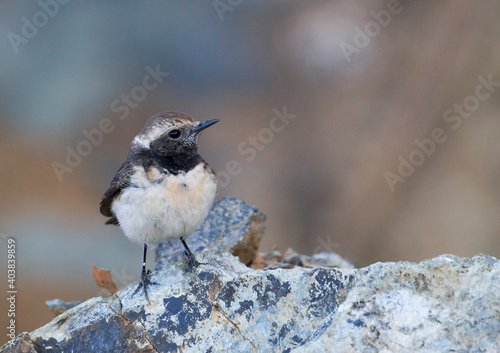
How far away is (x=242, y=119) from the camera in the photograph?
11.6m

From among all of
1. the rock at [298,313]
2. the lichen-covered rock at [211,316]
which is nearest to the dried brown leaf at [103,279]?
the rock at [298,313]

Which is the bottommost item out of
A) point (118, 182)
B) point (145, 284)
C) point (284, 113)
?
point (145, 284)

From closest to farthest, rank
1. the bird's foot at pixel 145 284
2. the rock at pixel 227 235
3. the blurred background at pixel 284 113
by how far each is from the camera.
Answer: the bird's foot at pixel 145 284 < the rock at pixel 227 235 < the blurred background at pixel 284 113

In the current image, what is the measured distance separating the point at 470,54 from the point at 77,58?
6.92 m

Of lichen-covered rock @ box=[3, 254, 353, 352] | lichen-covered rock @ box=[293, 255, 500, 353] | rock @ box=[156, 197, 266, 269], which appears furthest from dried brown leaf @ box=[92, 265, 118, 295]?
lichen-covered rock @ box=[293, 255, 500, 353]

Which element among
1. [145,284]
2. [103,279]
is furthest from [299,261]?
[145,284]

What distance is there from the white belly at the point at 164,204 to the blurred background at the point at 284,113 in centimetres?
488

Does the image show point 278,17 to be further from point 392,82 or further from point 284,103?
point 392,82

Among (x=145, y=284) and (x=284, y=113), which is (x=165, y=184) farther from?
(x=284, y=113)

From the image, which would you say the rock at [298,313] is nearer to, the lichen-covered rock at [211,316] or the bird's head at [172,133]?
the lichen-covered rock at [211,316]

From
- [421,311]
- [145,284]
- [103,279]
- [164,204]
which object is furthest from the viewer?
[103,279]

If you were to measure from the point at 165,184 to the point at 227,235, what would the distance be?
2.28 m

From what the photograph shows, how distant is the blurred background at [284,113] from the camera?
34.6 ft

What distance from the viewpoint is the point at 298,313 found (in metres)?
4.56
